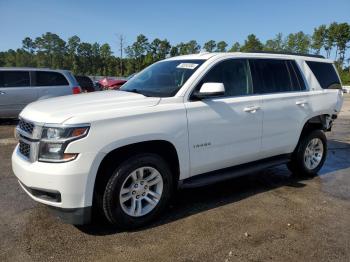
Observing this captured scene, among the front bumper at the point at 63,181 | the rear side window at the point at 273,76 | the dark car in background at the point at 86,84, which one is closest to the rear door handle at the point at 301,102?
the rear side window at the point at 273,76

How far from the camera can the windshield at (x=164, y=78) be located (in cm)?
435

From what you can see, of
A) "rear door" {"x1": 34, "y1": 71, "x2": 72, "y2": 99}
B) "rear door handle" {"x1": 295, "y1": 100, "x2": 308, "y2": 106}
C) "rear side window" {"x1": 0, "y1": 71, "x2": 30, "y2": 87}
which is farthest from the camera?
"rear door" {"x1": 34, "y1": 71, "x2": 72, "y2": 99}

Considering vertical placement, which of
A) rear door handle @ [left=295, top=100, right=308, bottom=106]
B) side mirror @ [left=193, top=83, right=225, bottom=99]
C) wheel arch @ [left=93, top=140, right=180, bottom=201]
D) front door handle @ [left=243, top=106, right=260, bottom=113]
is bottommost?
wheel arch @ [left=93, top=140, right=180, bottom=201]

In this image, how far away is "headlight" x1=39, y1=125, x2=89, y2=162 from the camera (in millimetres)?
3377

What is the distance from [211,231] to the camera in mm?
3914

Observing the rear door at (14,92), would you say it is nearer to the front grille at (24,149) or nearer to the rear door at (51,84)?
the rear door at (51,84)

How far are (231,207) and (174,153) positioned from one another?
3.73ft

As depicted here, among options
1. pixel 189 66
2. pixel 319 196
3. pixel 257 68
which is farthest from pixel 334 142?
pixel 189 66

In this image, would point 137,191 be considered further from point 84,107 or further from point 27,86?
point 27,86

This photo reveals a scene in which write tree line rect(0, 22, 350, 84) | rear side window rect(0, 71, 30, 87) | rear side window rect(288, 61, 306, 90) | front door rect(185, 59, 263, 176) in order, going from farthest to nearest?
tree line rect(0, 22, 350, 84) → rear side window rect(0, 71, 30, 87) → rear side window rect(288, 61, 306, 90) → front door rect(185, 59, 263, 176)

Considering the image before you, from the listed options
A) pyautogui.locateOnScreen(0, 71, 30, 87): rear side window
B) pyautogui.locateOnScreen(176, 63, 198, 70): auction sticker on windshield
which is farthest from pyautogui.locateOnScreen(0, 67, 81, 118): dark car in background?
pyautogui.locateOnScreen(176, 63, 198, 70): auction sticker on windshield

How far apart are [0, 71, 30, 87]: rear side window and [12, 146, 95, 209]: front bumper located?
28.5ft

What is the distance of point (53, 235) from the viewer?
12.3 ft

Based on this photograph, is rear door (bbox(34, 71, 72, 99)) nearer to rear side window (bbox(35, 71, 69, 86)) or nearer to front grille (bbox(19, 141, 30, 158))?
rear side window (bbox(35, 71, 69, 86))
